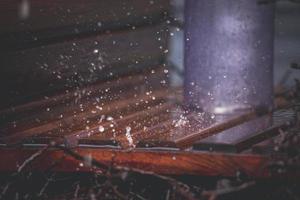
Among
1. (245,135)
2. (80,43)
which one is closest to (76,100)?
(80,43)

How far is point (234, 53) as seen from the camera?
15.6 ft

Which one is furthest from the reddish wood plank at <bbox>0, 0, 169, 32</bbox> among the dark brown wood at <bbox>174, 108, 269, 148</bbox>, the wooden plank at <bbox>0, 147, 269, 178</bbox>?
the dark brown wood at <bbox>174, 108, 269, 148</bbox>

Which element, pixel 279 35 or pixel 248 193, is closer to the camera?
pixel 248 193

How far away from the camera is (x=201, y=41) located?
4.87 metres

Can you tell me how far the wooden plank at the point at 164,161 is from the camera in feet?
10.8

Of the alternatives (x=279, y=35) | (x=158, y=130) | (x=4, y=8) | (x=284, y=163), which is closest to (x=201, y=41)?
(x=158, y=130)

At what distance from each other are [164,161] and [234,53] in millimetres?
1632

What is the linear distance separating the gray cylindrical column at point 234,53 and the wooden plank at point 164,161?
55.3 inches

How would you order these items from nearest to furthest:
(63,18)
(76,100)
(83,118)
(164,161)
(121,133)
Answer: (164,161) < (121,133) < (83,118) < (63,18) < (76,100)

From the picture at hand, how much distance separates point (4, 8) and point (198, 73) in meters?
1.58

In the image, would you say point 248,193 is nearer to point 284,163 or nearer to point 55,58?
point 284,163

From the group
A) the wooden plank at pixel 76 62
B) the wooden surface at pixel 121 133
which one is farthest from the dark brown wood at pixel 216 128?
the wooden plank at pixel 76 62

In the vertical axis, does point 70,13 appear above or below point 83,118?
above

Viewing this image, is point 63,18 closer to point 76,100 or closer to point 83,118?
point 76,100
